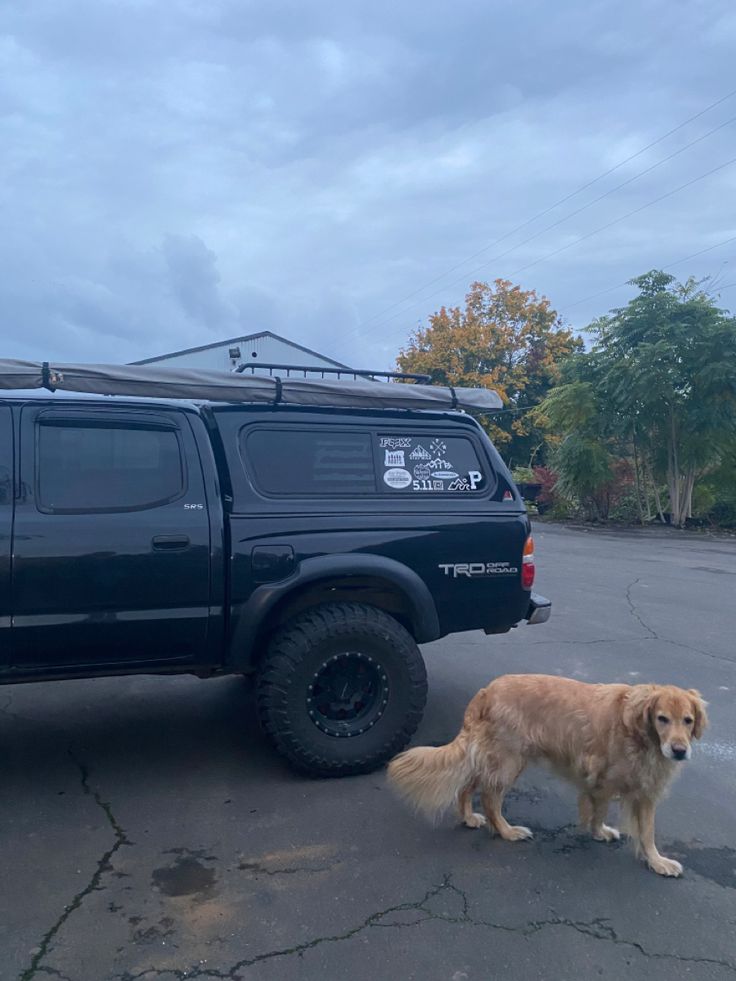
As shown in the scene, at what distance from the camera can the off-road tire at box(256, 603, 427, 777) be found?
413cm

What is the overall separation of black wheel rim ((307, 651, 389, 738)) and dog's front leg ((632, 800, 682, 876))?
1.45m

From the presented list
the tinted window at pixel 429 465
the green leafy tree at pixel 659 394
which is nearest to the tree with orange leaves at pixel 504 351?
the green leafy tree at pixel 659 394

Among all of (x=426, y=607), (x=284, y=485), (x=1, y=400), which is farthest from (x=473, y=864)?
(x=1, y=400)

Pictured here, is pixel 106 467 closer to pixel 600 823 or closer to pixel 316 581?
pixel 316 581

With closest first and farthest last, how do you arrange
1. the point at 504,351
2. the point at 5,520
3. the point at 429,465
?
1. the point at 5,520
2. the point at 429,465
3. the point at 504,351

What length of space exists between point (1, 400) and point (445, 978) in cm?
333

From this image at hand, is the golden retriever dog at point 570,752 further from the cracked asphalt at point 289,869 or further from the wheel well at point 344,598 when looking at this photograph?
the wheel well at point 344,598

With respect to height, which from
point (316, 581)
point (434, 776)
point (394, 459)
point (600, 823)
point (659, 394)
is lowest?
point (600, 823)

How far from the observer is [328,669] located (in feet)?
14.1

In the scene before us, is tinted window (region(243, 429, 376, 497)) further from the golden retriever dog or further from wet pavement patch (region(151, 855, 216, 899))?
wet pavement patch (region(151, 855, 216, 899))

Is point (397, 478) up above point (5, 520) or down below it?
above

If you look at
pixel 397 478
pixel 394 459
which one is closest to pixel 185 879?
pixel 397 478

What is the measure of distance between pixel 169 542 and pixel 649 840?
270cm

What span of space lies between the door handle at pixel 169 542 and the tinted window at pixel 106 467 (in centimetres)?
21
